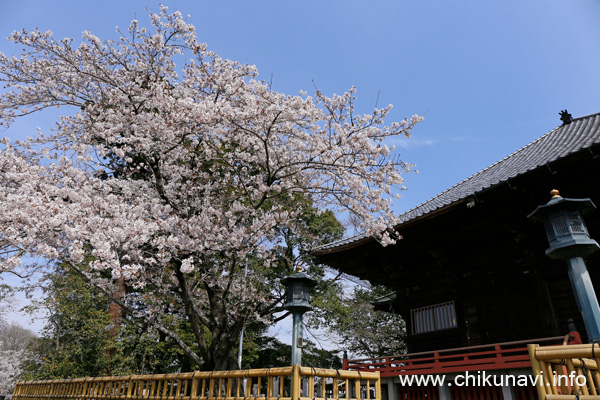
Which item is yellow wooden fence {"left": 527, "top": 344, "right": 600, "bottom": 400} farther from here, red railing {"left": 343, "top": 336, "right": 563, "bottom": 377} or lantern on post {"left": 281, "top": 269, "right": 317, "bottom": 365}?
lantern on post {"left": 281, "top": 269, "right": 317, "bottom": 365}

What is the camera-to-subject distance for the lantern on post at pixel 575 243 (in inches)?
167

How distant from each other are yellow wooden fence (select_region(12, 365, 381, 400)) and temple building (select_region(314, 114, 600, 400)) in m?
3.38

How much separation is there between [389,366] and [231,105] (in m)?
6.52

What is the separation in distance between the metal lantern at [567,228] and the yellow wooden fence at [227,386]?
2.90 metres

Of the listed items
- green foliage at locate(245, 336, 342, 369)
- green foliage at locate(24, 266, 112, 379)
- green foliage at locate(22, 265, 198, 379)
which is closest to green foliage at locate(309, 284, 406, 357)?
green foliage at locate(245, 336, 342, 369)

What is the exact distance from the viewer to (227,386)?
3951mm

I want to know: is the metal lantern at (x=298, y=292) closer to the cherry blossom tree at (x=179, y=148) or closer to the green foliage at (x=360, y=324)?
the cherry blossom tree at (x=179, y=148)

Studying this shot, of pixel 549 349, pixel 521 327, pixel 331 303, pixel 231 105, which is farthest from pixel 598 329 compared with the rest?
pixel 331 303

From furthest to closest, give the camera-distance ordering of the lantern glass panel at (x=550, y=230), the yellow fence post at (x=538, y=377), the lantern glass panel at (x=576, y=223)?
the lantern glass panel at (x=550, y=230)
the lantern glass panel at (x=576, y=223)
the yellow fence post at (x=538, y=377)

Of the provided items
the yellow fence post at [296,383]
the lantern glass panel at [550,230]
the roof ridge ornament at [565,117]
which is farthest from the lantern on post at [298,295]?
the roof ridge ornament at [565,117]

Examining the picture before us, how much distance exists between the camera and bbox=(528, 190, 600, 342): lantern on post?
423 centimetres

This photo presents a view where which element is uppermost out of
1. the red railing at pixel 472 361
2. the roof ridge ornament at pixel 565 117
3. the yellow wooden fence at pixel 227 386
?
the roof ridge ornament at pixel 565 117

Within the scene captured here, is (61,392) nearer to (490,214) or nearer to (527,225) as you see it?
(490,214)

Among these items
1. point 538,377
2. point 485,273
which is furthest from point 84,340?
point 538,377
